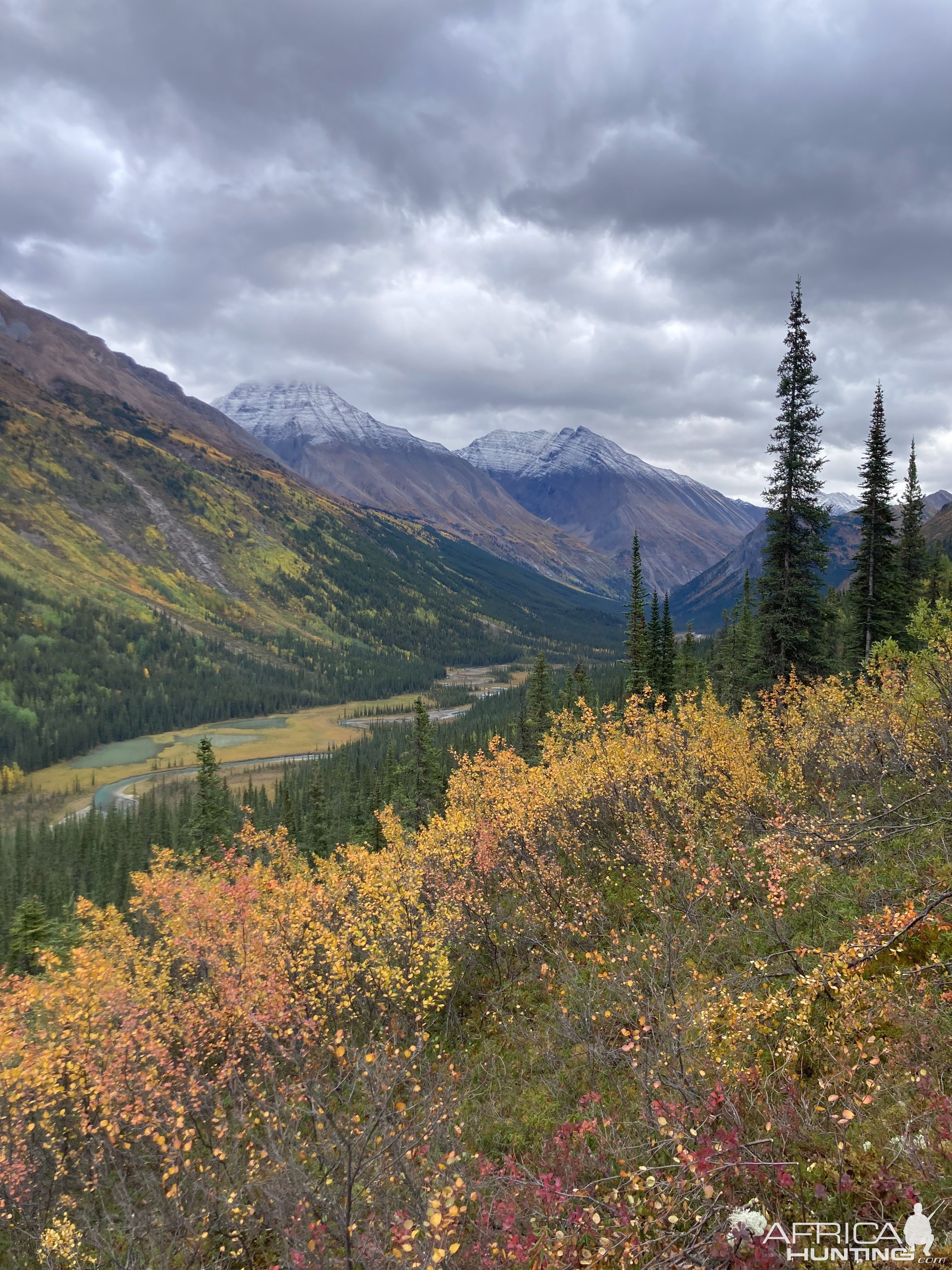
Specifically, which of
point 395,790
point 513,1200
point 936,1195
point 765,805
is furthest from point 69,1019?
point 395,790

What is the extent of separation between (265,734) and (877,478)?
6669 inches

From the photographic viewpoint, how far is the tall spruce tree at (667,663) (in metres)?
55.1

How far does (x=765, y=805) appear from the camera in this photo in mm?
18828

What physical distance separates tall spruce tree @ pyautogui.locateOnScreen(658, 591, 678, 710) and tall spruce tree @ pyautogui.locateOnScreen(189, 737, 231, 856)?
4040 centimetres

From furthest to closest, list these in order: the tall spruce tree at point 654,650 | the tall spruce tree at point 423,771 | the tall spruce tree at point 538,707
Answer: the tall spruce tree at point 538,707 → the tall spruce tree at point 423,771 → the tall spruce tree at point 654,650

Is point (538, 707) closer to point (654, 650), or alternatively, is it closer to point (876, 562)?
point (654, 650)

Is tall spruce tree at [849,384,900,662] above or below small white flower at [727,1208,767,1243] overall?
above

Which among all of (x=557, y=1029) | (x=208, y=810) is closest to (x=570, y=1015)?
(x=557, y=1029)

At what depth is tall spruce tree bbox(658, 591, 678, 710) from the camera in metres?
55.1

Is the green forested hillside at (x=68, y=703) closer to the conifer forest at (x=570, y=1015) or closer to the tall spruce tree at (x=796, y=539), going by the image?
the conifer forest at (x=570, y=1015)

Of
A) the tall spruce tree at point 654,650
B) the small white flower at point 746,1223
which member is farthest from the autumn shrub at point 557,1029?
the tall spruce tree at point 654,650

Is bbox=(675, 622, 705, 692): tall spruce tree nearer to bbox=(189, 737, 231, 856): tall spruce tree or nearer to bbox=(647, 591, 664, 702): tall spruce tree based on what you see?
bbox=(647, 591, 664, 702): tall spruce tree

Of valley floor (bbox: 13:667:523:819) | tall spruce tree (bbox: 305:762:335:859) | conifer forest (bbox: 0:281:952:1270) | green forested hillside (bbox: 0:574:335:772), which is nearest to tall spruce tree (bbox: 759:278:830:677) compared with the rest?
conifer forest (bbox: 0:281:952:1270)

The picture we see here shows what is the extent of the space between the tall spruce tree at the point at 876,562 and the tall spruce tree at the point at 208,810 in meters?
49.4
